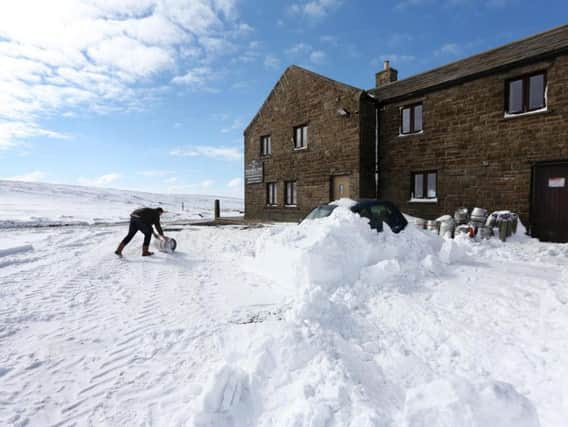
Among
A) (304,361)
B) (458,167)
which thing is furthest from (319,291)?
(458,167)

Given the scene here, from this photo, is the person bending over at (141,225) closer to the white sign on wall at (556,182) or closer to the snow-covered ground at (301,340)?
the snow-covered ground at (301,340)

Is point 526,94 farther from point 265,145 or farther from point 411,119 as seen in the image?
point 265,145

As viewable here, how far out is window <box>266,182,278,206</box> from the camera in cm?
1683

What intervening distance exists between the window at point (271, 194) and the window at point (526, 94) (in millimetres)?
11160

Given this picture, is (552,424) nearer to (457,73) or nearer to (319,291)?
(319,291)

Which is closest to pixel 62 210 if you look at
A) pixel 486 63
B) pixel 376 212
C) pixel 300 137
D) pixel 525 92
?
pixel 300 137

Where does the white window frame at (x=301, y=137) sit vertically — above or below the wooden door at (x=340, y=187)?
above

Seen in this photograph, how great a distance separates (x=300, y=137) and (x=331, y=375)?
14.1m

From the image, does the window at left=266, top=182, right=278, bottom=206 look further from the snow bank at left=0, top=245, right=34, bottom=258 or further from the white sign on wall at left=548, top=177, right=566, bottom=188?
the white sign on wall at left=548, top=177, right=566, bottom=188

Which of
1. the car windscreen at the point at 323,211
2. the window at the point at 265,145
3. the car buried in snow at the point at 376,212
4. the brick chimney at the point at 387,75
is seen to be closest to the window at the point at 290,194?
the window at the point at 265,145

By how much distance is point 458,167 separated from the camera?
34.2 feet

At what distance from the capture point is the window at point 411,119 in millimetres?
11711

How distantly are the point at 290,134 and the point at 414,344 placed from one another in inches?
546

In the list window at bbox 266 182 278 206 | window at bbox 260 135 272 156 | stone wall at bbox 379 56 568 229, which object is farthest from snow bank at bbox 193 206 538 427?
window at bbox 260 135 272 156
